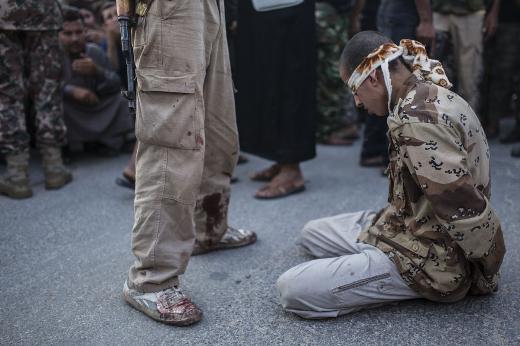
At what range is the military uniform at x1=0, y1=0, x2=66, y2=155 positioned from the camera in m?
3.35

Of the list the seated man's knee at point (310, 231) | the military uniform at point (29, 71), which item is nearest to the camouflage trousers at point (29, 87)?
the military uniform at point (29, 71)

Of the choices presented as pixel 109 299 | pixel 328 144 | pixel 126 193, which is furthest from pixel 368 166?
pixel 109 299

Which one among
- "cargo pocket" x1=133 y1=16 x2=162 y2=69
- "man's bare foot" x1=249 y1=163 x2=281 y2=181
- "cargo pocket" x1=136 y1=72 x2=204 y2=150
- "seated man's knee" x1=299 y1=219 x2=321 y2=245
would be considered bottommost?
"man's bare foot" x1=249 y1=163 x2=281 y2=181

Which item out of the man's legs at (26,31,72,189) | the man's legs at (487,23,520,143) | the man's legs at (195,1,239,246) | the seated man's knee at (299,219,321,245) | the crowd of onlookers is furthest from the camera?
the man's legs at (487,23,520,143)

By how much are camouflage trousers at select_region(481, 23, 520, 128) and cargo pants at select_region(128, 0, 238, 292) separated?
3.47m

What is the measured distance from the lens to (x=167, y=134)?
199 cm

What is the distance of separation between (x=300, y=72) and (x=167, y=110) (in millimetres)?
1563

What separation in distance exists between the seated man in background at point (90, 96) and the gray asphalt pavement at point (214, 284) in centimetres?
84

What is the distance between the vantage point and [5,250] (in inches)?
107

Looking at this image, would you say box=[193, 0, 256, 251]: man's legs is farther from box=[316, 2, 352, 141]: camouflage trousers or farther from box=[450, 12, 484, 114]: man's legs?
box=[450, 12, 484, 114]: man's legs

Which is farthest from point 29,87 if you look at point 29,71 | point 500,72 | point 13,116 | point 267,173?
point 500,72

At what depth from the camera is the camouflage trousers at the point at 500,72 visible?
15.7 ft

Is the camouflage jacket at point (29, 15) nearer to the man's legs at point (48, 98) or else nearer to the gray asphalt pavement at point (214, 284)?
the man's legs at point (48, 98)

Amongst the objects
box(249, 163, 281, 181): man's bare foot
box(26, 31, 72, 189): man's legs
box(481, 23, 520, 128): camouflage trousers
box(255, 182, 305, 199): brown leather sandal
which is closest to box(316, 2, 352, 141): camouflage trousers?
box(249, 163, 281, 181): man's bare foot
